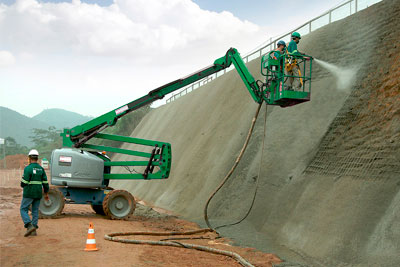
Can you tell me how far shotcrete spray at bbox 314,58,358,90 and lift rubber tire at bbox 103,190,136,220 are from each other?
27.9ft

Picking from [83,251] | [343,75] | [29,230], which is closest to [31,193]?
[29,230]

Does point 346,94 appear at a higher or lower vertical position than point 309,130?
higher

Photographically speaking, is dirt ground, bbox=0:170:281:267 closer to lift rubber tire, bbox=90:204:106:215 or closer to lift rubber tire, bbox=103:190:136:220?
lift rubber tire, bbox=103:190:136:220

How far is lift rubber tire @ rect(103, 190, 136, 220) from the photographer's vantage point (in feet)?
48.4

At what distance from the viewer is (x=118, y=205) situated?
15.0m

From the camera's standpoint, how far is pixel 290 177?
483 inches

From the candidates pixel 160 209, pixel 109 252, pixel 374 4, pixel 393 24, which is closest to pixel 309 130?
pixel 393 24

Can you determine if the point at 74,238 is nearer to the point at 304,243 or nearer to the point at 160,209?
the point at 304,243

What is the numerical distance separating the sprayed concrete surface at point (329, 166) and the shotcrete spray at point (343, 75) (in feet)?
0.19

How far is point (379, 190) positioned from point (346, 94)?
14.4 ft

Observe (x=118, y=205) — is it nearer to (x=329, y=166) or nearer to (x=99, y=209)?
(x=99, y=209)

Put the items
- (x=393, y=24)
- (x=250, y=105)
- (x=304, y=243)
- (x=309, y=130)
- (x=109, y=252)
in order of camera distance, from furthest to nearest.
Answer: (x=250, y=105)
(x=309, y=130)
(x=393, y=24)
(x=304, y=243)
(x=109, y=252)

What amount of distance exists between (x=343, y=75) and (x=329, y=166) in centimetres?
375

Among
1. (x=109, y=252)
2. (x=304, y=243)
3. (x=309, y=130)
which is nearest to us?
(x=109, y=252)
